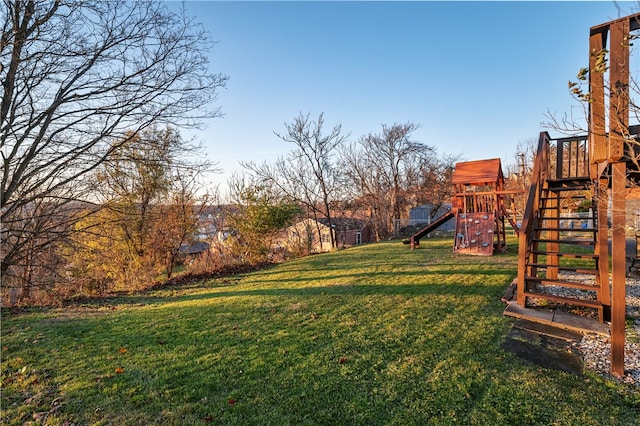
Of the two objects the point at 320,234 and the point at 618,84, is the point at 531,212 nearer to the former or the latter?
the point at 618,84

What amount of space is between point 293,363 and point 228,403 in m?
0.77

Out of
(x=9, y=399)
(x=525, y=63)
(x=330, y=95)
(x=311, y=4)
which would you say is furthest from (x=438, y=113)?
(x=9, y=399)

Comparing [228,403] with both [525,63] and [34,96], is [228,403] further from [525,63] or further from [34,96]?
[525,63]

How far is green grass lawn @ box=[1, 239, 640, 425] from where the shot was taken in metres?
2.23

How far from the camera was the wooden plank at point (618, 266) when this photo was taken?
266 cm

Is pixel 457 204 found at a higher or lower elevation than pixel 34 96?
lower

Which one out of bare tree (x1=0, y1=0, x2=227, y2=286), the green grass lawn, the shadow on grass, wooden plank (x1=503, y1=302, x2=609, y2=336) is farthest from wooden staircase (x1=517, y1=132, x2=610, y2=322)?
bare tree (x1=0, y1=0, x2=227, y2=286)

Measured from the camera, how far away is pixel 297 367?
2.91 m

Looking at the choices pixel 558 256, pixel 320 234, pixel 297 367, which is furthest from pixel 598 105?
pixel 320 234

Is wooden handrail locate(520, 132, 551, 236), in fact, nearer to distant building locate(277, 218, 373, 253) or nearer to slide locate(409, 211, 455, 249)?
slide locate(409, 211, 455, 249)

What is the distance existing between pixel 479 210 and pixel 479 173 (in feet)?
4.16

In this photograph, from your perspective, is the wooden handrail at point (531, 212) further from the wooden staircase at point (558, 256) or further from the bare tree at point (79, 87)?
the bare tree at point (79, 87)

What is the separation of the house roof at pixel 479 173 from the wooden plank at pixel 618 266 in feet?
23.8

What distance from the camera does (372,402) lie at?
232 cm
